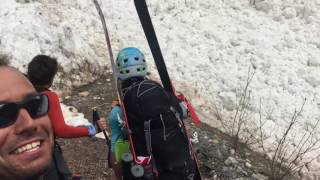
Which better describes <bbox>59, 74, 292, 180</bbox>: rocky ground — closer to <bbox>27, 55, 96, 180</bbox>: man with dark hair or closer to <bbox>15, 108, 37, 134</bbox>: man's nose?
<bbox>27, 55, 96, 180</bbox>: man with dark hair

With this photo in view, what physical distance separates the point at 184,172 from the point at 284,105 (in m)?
4.28

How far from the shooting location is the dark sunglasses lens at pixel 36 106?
227 centimetres

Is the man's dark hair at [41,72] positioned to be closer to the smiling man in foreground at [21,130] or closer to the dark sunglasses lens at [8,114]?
the smiling man in foreground at [21,130]

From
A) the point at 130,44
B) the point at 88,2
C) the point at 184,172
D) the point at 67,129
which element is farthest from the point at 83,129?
the point at 88,2

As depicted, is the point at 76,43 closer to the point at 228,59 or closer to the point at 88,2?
the point at 88,2

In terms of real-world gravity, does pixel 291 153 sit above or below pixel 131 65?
below

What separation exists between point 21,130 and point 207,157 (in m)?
5.44

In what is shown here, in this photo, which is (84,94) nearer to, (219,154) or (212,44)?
(219,154)

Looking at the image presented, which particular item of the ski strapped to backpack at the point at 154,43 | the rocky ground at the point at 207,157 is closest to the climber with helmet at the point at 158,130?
the ski strapped to backpack at the point at 154,43

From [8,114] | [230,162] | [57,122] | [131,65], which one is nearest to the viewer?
[8,114]

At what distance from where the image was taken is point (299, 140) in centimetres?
782

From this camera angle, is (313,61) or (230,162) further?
(313,61)

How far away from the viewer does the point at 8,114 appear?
2158mm

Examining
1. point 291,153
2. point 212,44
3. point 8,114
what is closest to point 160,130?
point 8,114
